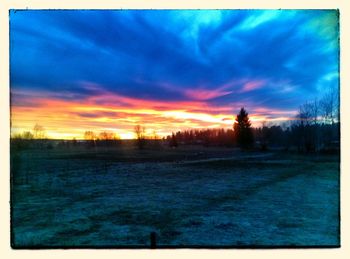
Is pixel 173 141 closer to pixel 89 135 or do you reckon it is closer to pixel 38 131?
pixel 89 135

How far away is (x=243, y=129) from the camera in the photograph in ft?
18.3

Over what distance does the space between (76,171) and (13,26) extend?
3.03 meters

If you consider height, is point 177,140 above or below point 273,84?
below

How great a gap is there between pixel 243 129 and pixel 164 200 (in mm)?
2160

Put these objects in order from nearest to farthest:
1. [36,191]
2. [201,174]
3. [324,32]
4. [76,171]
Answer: [324,32] → [36,191] → [76,171] → [201,174]

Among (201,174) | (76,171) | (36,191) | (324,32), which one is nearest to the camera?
(324,32)

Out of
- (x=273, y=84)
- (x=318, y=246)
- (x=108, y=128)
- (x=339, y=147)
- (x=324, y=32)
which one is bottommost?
(x=318, y=246)

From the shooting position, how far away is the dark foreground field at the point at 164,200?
202 inches

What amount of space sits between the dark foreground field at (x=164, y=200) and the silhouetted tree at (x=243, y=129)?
371 millimetres

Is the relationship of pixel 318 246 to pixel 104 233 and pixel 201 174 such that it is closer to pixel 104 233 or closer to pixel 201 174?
pixel 201 174

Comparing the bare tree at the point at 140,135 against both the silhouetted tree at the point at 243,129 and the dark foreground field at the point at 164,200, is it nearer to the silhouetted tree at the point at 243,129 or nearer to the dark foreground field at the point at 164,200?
the dark foreground field at the point at 164,200

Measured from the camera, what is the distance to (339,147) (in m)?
5.26

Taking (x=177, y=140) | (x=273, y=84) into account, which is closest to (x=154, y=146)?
(x=177, y=140)

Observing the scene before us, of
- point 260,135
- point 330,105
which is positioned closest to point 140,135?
point 260,135
